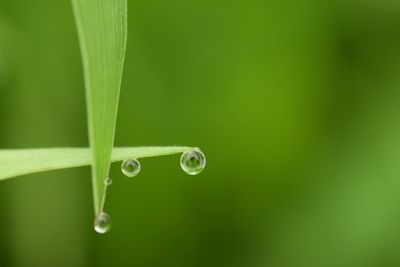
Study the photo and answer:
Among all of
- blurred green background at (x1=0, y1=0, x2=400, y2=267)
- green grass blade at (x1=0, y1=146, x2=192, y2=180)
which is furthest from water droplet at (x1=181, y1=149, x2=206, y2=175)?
blurred green background at (x1=0, y1=0, x2=400, y2=267)

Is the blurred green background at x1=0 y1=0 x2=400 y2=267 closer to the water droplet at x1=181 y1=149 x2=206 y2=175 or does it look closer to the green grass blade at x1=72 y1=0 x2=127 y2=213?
the water droplet at x1=181 y1=149 x2=206 y2=175

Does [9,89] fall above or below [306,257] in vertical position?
above

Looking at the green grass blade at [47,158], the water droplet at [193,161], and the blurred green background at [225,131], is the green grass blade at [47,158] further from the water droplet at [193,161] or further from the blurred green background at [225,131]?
the blurred green background at [225,131]

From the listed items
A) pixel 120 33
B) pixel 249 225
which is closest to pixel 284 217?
pixel 249 225

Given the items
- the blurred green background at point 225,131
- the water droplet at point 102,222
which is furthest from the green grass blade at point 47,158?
the blurred green background at point 225,131

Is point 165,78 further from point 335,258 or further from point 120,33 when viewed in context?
point 120,33

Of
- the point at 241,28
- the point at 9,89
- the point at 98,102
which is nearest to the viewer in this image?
the point at 98,102

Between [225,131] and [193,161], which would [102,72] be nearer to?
[193,161]

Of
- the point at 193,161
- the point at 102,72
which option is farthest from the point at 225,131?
the point at 102,72
